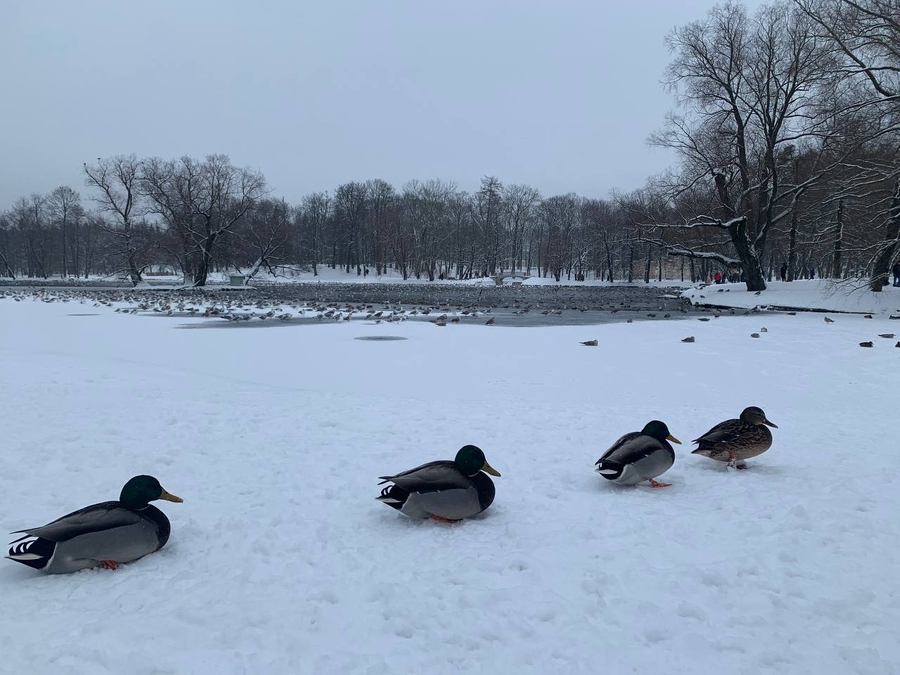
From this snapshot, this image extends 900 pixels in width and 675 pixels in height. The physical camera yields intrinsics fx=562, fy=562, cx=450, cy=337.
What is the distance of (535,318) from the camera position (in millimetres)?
22812

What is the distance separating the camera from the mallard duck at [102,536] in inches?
136

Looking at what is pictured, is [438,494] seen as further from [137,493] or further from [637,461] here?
[137,493]

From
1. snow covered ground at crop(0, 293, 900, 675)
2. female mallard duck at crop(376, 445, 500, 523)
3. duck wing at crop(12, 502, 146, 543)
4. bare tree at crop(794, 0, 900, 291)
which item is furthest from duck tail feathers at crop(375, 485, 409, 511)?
bare tree at crop(794, 0, 900, 291)

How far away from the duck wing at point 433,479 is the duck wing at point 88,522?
1.74m

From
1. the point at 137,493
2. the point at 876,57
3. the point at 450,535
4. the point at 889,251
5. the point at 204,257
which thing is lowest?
the point at 450,535

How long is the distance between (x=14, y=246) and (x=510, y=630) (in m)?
118

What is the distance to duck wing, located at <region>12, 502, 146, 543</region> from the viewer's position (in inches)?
137

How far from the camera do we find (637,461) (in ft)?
16.1

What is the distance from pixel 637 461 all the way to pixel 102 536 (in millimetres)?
4087

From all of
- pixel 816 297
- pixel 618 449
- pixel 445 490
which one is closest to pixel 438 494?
pixel 445 490

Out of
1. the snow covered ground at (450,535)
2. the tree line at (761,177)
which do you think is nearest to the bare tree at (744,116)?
the tree line at (761,177)

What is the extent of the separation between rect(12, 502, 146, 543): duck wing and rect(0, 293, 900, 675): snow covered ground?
0.28m

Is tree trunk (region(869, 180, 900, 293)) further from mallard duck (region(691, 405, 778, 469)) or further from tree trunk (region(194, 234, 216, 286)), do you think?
tree trunk (region(194, 234, 216, 286))

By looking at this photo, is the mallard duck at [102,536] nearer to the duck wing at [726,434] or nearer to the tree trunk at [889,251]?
the duck wing at [726,434]
